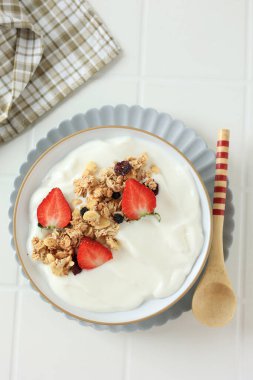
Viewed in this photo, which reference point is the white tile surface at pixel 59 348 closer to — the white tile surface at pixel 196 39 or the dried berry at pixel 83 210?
the dried berry at pixel 83 210

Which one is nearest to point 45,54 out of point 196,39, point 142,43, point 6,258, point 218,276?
point 142,43

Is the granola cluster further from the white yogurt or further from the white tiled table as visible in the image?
the white tiled table

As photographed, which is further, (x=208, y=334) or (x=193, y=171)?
(x=208, y=334)

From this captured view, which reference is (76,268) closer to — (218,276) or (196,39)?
(218,276)

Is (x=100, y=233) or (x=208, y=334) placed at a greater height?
(x=100, y=233)

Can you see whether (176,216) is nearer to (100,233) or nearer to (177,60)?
(100,233)

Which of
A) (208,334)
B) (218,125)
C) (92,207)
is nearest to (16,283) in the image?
(92,207)

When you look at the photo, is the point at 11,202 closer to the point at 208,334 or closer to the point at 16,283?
the point at 16,283

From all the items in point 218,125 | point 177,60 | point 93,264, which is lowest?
point 93,264
